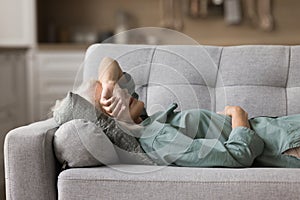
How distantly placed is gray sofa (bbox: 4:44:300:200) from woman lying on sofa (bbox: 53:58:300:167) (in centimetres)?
7

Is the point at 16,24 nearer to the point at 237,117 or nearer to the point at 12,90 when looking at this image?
the point at 12,90

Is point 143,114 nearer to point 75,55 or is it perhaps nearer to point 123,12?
point 75,55

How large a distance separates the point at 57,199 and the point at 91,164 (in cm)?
17

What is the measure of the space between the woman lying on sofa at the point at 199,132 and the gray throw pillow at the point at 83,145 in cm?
9

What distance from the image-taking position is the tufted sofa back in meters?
2.39

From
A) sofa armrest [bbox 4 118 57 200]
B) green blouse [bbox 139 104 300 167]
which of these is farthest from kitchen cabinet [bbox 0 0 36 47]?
sofa armrest [bbox 4 118 57 200]

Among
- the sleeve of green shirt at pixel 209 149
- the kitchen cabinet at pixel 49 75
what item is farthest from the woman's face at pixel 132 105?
the kitchen cabinet at pixel 49 75

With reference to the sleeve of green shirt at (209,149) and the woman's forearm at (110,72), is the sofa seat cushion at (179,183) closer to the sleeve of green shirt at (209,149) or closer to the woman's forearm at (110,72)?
the sleeve of green shirt at (209,149)

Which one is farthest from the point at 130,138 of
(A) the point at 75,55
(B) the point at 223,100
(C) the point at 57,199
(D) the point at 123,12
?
(D) the point at 123,12

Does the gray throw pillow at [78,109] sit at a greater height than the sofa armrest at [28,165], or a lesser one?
greater

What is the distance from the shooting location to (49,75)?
4.72 meters

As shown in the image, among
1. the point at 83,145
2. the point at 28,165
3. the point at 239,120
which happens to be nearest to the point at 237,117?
the point at 239,120

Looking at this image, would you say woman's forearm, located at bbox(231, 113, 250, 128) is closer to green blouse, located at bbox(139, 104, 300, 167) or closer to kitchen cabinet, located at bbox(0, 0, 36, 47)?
green blouse, located at bbox(139, 104, 300, 167)

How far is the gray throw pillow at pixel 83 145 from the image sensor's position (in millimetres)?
1964
